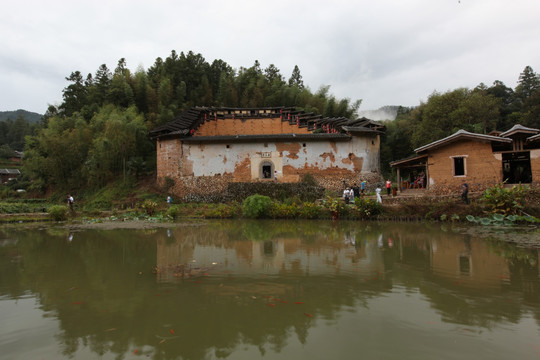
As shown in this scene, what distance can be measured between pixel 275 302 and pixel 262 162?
19097 millimetres

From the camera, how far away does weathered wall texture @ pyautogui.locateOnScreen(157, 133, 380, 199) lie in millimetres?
22859

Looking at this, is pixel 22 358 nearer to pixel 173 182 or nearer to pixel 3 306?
pixel 3 306

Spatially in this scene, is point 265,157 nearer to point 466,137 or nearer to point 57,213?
point 466,137

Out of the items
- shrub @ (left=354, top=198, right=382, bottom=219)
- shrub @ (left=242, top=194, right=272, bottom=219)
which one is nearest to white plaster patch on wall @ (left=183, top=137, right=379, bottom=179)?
shrub @ (left=242, top=194, right=272, bottom=219)

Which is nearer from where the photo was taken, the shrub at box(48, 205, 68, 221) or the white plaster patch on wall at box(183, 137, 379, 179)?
the shrub at box(48, 205, 68, 221)

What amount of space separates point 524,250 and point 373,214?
672 cm

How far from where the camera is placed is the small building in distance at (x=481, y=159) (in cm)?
1509

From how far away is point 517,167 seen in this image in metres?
17.2

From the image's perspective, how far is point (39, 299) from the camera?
187 inches

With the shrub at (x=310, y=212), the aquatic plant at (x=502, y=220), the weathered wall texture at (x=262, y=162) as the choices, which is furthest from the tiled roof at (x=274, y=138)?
the aquatic plant at (x=502, y=220)

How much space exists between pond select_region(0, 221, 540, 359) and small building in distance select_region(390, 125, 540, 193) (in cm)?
904

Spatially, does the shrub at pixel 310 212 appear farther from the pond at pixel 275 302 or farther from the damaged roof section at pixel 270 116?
the damaged roof section at pixel 270 116

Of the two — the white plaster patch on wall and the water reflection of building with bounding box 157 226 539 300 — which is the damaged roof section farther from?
→ the water reflection of building with bounding box 157 226 539 300

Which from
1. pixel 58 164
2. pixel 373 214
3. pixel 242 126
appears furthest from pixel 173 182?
pixel 373 214
